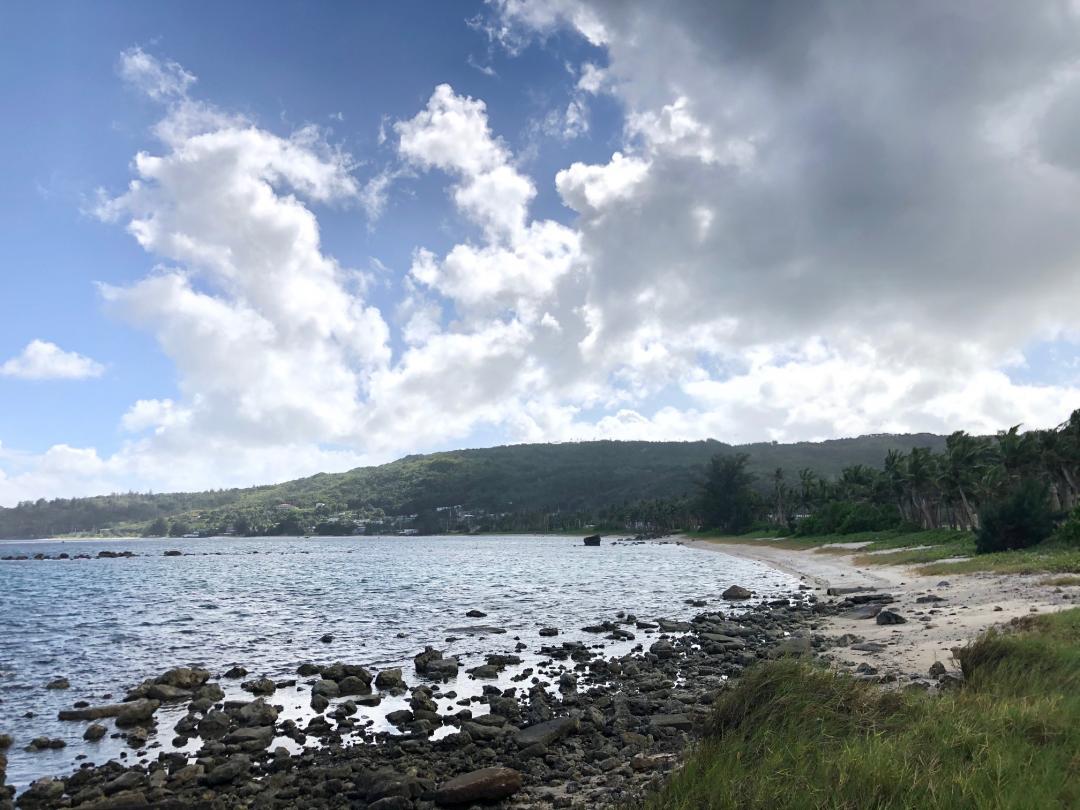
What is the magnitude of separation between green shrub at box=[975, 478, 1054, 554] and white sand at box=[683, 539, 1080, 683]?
8.76 meters

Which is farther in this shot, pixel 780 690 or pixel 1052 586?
pixel 1052 586

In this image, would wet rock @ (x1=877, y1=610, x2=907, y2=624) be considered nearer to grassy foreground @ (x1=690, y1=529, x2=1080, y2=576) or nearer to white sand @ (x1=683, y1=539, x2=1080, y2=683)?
white sand @ (x1=683, y1=539, x2=1080, y2=683)

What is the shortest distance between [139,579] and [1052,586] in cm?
9961

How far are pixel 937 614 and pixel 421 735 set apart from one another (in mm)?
23361

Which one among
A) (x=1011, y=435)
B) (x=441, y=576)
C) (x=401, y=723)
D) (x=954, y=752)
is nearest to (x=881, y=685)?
(x=954, y=752)

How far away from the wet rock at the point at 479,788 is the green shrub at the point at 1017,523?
177 feet

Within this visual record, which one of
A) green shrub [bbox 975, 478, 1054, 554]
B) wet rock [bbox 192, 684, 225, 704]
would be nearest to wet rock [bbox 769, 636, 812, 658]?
wet rock [bbox 192, 684, 225, 704]

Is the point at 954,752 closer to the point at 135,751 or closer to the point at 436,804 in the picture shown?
the point at 436,804

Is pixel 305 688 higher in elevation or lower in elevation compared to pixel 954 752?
lower

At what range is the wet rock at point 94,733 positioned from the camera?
19.0 metres

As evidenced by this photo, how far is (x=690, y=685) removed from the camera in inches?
902

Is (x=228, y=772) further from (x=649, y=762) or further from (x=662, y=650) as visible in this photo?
(x=662, y=650)

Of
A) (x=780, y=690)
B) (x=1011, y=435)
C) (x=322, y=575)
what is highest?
(x=1011, y=435)

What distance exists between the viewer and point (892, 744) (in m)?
Answer: 9.09
